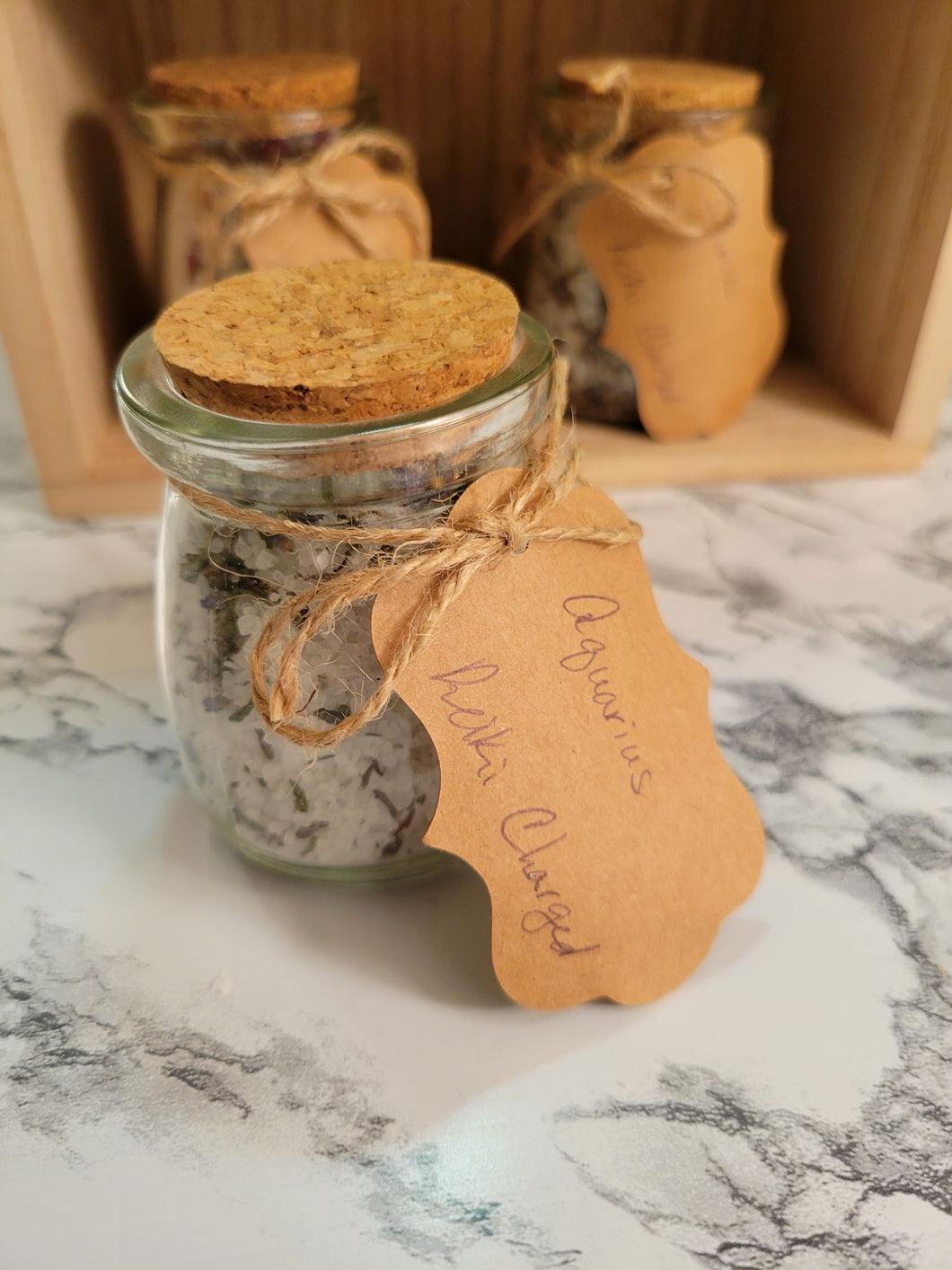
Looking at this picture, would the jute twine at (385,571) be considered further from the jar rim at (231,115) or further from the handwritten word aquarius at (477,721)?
the jar rim at (231,115)

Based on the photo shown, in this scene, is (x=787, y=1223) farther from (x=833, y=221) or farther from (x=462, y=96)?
(x=462, y=96)

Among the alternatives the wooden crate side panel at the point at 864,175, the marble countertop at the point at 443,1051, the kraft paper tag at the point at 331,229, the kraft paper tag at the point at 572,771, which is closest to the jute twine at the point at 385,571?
the kraft paper tag at the point at 572,771

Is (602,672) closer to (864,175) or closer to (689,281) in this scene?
(689,281)

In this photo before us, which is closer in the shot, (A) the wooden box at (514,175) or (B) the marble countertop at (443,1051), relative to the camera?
(B) the marble countertop at (443,1051)

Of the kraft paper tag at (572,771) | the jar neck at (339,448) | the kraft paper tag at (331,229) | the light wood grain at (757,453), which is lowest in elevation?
the light wood grain at (757,453)

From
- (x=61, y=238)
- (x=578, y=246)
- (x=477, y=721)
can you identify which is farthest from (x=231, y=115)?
(x=477, y=721)

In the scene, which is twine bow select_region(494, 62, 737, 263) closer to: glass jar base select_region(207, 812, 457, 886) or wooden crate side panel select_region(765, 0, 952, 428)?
wooden crate side panel select_region(765, 0, 952, 428)

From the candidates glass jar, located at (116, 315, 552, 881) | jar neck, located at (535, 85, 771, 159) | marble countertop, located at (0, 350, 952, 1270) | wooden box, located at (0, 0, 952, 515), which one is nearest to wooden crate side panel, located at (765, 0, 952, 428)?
wooden box, located at (0, 0, 952, 515)
